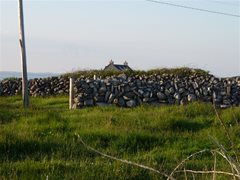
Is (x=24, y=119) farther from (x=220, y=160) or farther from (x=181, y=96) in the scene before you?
(x=181, y=96)

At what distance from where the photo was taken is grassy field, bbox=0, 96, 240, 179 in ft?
20.1

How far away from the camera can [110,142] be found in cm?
859

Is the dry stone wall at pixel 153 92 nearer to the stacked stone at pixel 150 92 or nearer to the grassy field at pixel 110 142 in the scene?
the stacked stone at pixel 150 92

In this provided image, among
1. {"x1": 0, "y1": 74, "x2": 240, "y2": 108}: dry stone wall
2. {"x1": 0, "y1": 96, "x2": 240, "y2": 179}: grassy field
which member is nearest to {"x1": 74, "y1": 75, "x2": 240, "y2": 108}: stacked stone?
{"x1": 0, "y1": 74, "x2": 240, "y2": 108}: dry stone wall

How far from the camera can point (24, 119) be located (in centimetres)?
1103

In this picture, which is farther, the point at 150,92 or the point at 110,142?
the point at 150,92

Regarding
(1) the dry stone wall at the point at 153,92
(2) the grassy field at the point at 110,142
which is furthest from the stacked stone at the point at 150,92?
(2) the grassy field at the point at 110,142

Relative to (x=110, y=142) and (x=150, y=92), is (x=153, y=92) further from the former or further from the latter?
(x=110, y=142)

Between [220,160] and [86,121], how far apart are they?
4.31 metres

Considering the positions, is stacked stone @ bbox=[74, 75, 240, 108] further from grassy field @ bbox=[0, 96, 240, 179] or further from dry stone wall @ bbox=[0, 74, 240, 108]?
grassy field @ bbox=[0, 96, 240, 179]

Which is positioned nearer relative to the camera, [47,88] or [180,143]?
[180,143]

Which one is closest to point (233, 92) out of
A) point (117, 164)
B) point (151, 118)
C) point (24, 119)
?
point (151, 118)

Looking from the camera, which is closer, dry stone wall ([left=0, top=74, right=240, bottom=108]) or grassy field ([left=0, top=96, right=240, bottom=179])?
grassy field ([left=0, top=96, right=240, bottom=179])

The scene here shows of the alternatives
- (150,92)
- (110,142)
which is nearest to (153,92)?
(150,92)
